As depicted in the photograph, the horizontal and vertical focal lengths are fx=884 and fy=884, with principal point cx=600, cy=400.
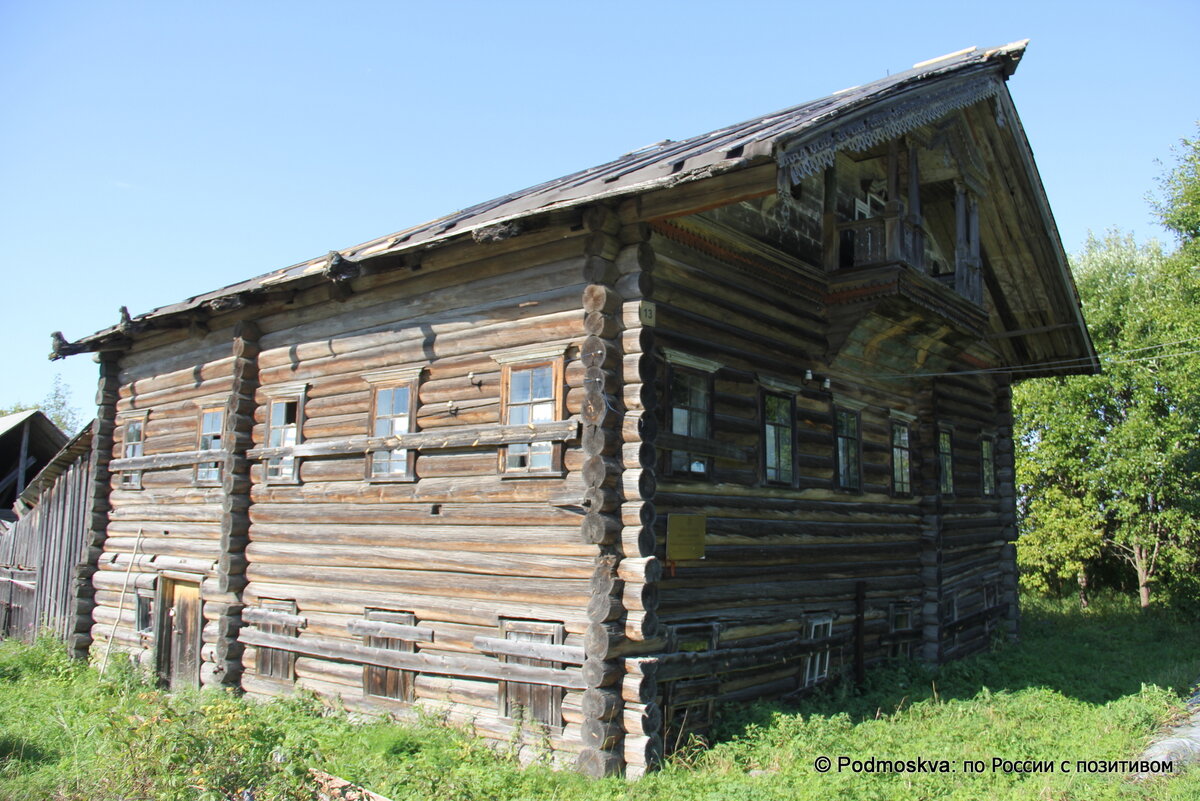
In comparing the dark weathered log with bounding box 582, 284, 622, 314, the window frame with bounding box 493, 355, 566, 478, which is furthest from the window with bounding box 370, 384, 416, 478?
the dark weathered log with bounding box 582, 284, 622, 314

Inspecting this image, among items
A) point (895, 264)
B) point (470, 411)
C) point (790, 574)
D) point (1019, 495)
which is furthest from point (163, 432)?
point (1019, 495)

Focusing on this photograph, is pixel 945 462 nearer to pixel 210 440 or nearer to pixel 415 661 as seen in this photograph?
pixel 415 661

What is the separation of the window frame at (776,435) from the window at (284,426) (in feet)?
20.5

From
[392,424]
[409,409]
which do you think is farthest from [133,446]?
[409,409]

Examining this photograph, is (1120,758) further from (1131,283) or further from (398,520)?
(1131,283)

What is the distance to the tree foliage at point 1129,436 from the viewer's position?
2214 cm

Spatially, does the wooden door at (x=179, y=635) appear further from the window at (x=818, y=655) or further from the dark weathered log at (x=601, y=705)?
the window at (x=818, y=655)

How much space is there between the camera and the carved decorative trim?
8.23m

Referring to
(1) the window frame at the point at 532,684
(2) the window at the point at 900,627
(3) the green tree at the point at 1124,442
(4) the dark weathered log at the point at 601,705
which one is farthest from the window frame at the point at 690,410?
(3) the green tree at the point at 1124,442

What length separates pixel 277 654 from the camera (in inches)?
478

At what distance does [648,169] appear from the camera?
28.2 ft

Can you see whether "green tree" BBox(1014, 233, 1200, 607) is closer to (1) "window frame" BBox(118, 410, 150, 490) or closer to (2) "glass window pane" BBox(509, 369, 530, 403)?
(2) "glass window pane" BBox(509, 369, 530, 403)

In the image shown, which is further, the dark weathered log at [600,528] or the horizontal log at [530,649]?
the horizontal log at [530,649]

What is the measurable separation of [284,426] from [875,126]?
8768 mm
